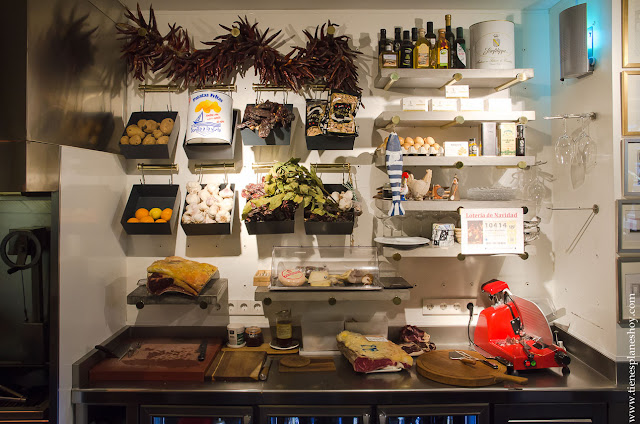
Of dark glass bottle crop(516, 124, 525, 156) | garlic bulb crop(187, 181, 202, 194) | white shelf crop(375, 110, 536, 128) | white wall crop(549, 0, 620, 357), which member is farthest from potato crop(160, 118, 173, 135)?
white wall crop(549, 0, 620, 357)

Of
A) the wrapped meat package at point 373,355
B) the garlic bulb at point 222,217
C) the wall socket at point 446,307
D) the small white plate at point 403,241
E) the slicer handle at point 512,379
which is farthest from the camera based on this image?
the wall socket at point 446,307

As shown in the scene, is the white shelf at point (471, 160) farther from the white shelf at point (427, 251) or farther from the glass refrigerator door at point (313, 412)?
the glass refrigerator door at point (313, 412)

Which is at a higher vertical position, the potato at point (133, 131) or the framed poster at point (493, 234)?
the potato at point (133, 131)

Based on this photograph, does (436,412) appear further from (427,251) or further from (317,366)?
(427,251)

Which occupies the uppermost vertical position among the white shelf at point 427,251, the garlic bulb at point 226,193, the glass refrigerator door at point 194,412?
the garlic bulb at point 226,193

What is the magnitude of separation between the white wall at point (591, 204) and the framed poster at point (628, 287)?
0.12 ft

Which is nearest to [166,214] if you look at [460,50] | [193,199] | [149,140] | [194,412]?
[193,199]

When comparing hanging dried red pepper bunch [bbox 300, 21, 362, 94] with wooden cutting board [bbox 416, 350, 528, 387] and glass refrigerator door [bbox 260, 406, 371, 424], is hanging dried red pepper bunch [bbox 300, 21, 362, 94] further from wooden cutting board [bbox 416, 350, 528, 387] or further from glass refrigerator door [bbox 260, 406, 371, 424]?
glass refrigerator door [bbox 260, 406, 371, 424]

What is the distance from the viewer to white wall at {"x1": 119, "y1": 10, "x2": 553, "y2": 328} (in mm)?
2885

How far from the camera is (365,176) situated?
2.89 meters

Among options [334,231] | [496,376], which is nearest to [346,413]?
[496,376]

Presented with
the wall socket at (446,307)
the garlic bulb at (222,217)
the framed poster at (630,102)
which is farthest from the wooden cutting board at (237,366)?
the framed poster at (630,102)

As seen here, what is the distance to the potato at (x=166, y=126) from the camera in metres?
2.69

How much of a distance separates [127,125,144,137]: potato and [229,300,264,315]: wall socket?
4.00 feet
